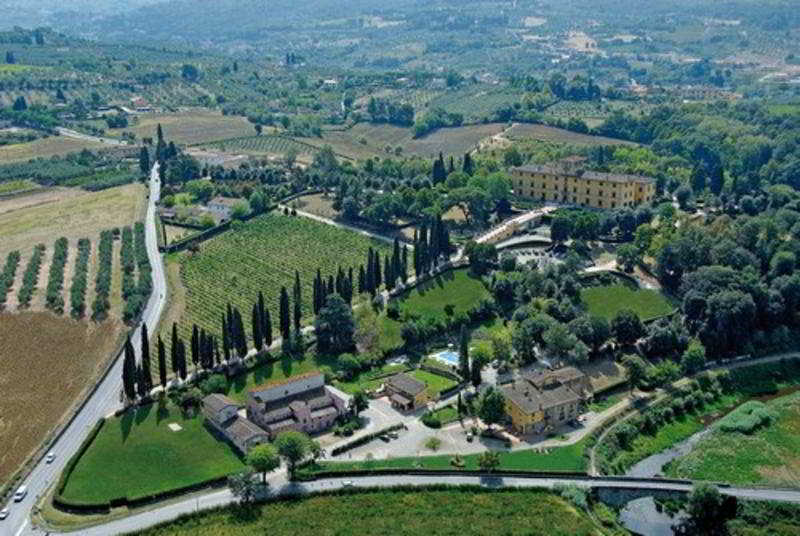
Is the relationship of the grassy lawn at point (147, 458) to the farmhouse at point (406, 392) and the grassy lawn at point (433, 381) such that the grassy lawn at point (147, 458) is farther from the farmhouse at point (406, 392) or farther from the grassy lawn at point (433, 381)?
the grassy lawn at point (433, 381)

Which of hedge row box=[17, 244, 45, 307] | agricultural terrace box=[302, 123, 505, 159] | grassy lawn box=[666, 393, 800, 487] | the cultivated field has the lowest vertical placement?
grassy lawn box=[666, 393, 800, 487]

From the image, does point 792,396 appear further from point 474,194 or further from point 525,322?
point 474,194

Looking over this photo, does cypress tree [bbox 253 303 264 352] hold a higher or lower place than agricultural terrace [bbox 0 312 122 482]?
higher

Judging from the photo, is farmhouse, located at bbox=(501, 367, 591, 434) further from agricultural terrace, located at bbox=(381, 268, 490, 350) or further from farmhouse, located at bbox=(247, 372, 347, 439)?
agricultural terrace, located at bbox=(381, 268, 490, 350)


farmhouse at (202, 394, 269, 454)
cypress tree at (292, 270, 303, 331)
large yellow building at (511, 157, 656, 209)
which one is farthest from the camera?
large yellow building at (511, 157, 656, 209)

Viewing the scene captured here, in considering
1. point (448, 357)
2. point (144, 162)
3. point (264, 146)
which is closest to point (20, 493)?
point (448, 357)

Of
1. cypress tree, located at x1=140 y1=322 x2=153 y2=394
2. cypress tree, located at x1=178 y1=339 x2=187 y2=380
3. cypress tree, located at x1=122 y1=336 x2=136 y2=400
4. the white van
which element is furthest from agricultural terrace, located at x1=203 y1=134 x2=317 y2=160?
the white van

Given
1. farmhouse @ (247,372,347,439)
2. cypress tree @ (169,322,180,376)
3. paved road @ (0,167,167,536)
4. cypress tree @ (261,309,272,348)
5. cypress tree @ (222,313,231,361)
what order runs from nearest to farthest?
paved road @ (0,167,167,536), farmhouse @ (247,372,347,439), cypress tree @ (169,322,180,376), cypress tree @ (222,313,231,361), cypress tree @ (261,309,272,348)

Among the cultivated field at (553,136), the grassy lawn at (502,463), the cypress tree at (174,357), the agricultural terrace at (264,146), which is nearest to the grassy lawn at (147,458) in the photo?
the cypress tree at (174,357)
